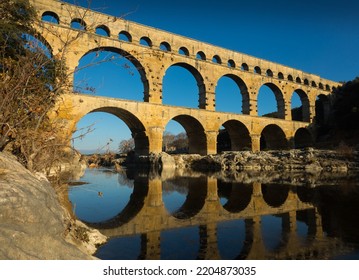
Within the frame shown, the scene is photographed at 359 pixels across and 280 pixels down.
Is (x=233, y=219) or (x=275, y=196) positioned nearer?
(x=233, y=219)

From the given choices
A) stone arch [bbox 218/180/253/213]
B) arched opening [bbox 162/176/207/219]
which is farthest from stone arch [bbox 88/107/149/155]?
stone arch [bbox 218/180/253/213]

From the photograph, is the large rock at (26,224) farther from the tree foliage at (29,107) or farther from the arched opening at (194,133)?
the arched opening at (194,133)

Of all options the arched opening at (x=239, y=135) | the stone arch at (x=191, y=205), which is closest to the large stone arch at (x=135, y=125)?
the arched opening at (x=239, y=135)

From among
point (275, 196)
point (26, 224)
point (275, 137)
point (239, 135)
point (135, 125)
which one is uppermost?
point (275, 137)

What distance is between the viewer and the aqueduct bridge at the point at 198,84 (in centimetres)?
2353

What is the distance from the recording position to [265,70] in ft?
121

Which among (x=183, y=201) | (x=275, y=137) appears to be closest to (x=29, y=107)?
(x=183, y=201)

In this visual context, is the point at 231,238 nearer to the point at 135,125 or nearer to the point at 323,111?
the point at 135,125

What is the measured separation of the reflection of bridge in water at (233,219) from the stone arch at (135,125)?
15.8 m

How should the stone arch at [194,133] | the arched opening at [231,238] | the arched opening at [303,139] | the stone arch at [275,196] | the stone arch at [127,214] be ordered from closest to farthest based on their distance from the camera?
the arched opening at [231,238] < the stone arch at [127,214] < the stone arch at [275,196] < the stone arch at [194,133] < the arched opening at [303,139]

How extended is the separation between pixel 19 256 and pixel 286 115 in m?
39.1

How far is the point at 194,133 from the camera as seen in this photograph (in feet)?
102

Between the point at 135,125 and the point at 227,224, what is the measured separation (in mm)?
21820

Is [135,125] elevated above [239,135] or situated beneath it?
situated beneath
